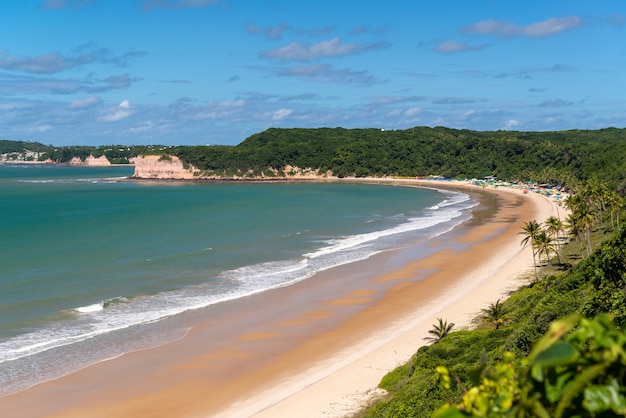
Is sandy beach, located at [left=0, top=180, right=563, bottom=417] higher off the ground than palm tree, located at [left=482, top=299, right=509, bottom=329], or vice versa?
palm tree, located at [left=482, top=299, right=509, bottom=329]

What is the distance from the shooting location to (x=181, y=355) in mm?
29312

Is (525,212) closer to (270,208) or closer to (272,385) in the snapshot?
(270,208)

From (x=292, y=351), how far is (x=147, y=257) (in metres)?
28.5

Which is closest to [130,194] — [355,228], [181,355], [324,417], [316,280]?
[355,228]

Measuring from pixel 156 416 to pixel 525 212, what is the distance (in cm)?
8152

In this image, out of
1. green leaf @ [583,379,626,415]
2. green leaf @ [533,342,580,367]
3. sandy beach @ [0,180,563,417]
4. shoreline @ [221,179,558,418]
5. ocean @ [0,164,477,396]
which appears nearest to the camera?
green leaf @ [533,342,580,367]

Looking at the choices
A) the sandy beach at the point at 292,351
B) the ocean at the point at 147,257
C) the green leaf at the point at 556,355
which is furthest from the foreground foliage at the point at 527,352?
the ocean at the point at 147,257

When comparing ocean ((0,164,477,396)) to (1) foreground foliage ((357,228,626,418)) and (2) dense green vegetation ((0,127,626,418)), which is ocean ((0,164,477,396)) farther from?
(2) dense green vegetation ((0,127,626,418))

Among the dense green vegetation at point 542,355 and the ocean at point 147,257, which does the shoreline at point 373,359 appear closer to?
the dense green vegetation at point 542,355

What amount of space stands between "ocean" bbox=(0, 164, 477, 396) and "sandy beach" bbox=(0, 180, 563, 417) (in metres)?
1.92

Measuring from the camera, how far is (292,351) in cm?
3009

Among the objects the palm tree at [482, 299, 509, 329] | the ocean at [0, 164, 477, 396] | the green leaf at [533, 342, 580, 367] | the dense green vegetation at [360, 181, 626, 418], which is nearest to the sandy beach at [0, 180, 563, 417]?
the palm tree at [482, 299, 509, 329]

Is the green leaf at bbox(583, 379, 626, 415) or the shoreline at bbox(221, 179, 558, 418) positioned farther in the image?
the shoreline at bbox(221, 179, 558, 418)

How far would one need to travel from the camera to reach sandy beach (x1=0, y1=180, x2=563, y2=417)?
77.9 ft
